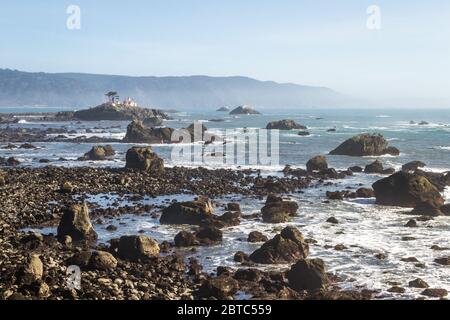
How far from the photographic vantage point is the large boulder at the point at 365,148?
67438mm

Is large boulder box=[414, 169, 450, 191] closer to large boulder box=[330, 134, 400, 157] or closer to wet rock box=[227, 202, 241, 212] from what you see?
wet rock box=[227, 202, 241, 212]

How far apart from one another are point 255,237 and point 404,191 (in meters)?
15.0

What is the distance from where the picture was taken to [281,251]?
22.5m

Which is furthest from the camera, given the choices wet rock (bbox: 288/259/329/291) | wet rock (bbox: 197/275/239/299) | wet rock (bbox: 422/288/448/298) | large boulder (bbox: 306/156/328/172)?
large boulder (bbox: 306/156/328/172)

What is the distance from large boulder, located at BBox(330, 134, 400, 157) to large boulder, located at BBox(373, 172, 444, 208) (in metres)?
30.9

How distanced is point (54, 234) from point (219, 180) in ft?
68.6

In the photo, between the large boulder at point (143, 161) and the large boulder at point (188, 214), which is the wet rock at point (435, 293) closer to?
the large boulder at point (188, 214)

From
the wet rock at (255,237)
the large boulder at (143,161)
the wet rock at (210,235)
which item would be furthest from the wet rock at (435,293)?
the large boulder at (143,161)

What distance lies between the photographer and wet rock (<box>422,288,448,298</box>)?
1816cm

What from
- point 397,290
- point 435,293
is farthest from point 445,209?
point 397,290

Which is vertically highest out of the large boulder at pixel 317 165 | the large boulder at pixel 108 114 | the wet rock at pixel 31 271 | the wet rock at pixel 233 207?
the large boulder at pixel 108 114

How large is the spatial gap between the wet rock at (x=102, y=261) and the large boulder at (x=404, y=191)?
2197cm

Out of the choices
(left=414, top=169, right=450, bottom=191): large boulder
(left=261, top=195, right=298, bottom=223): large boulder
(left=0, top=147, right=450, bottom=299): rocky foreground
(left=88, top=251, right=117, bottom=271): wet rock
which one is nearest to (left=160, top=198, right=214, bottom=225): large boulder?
(left=0, top=147, right=450, bottom=299): rocky foreground

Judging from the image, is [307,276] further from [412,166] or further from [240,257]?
[412,166]
